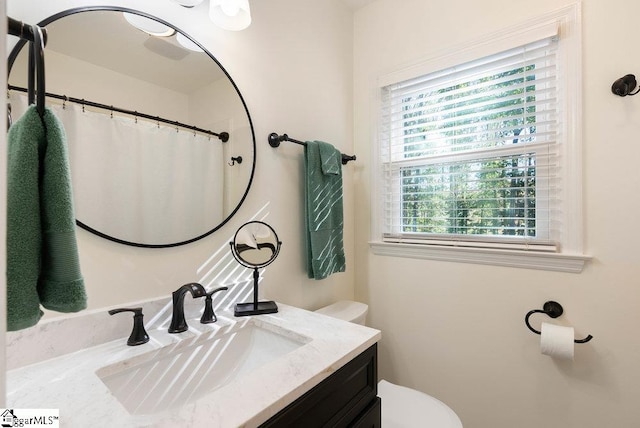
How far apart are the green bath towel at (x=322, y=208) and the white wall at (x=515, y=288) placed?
1.22 feet

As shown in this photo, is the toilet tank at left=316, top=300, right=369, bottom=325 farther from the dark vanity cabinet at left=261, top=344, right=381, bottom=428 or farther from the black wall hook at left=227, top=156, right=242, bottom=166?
the black wall hook at left=227, top=156, right=242, bottom=166

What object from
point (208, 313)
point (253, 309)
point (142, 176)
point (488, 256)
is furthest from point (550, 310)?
point (142, 176)

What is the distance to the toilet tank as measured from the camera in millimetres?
1526

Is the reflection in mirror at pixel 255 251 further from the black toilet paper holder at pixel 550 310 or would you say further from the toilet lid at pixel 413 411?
the black toilet paper holder at pixel 550 310

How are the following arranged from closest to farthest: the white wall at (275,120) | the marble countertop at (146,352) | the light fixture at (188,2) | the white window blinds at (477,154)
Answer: the marble countertop at (146,352) < the white wall at (275,120) < the light fixture at (188,2) < the white window blinds at (477,154)

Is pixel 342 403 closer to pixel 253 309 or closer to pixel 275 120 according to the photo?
pixel 253 309

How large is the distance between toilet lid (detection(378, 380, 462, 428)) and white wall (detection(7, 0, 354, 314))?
0.57 m

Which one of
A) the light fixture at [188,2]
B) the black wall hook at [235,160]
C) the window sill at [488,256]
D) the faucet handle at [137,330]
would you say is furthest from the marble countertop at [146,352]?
the light fixture at [188,2]

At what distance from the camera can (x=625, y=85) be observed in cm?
113

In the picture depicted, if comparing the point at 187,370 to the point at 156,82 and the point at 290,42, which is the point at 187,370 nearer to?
the point at 156,82

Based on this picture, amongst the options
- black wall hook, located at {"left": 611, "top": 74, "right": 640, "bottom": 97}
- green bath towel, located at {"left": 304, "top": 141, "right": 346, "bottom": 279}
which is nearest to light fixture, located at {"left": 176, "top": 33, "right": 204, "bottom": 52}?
green bath towel, located at {"left": 304, "top": 141, "right": 346, "bottom": 279}

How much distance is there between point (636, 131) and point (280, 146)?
4.80ft

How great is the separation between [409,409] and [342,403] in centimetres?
73

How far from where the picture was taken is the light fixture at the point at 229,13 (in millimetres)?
1037
